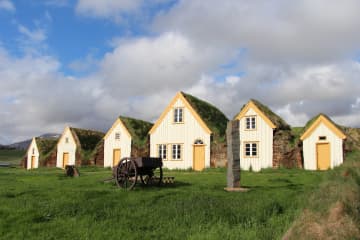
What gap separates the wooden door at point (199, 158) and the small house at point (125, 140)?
5917 millimetres

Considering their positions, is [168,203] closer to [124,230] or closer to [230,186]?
[124,230]

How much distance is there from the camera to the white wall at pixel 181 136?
102 feet

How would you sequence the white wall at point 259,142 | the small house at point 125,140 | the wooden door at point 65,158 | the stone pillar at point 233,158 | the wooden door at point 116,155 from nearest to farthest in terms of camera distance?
the stone pillar at point 233,158 < the white wall at point 259,142 < the small house at point 125,140 < the wooden door at point 116,155 < the wooden door at point 65,158

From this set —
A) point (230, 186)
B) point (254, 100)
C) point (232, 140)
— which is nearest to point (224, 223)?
point (230, 186)

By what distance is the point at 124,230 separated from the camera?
725 centimetres

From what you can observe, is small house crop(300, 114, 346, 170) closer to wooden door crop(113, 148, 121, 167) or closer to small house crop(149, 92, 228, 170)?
small house crop(149, 92, 228, 170)

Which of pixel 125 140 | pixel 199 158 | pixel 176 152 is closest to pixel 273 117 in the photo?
pixel 199 158

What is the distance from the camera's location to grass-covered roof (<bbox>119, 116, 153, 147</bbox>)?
35.2 m

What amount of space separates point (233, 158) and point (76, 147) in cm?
3078

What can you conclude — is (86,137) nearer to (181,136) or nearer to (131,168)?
(181,136)

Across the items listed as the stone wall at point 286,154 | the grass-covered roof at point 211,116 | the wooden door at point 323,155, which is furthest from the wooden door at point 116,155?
the wooden door at point 323,155

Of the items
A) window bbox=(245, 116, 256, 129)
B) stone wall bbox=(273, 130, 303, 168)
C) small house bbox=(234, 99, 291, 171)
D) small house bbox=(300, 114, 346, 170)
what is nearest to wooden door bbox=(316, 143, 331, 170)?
small house bbox=(300, 114, 346, 170)

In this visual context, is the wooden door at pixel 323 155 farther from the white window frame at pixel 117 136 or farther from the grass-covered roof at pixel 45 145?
the grass-covered roof at pixel 45 145

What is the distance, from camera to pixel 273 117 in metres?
29.5
